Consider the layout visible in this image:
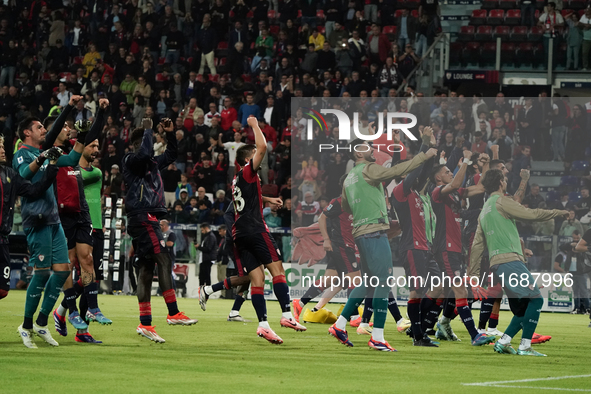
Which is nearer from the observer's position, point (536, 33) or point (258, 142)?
point (258, 142)

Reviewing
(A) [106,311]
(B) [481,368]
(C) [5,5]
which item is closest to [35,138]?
(B) [481,368]

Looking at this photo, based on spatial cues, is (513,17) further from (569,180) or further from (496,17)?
(569,180)

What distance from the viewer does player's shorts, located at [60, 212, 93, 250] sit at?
36.2 feet

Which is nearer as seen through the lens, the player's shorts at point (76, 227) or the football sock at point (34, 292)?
the football sock at point (34, 292)

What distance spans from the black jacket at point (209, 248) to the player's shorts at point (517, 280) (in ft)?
41.7

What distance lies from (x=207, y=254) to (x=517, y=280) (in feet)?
43.4

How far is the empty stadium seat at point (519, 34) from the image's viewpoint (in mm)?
26516

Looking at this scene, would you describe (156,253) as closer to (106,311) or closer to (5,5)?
(106,311)

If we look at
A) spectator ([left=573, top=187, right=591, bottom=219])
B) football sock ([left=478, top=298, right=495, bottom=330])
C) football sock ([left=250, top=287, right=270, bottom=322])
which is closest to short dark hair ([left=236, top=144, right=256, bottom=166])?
football sock ([left=250, top=287, right=270, bottom=322])

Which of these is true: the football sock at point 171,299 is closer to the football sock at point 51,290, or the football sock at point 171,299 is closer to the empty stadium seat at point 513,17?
the football sock at point 51,290

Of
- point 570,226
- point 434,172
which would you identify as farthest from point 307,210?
point 570,226

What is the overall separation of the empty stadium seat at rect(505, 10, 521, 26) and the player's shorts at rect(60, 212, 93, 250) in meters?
19.7

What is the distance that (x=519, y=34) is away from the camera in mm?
26578

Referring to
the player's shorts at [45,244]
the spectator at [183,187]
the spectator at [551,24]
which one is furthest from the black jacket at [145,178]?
the spectator at [551,24]
